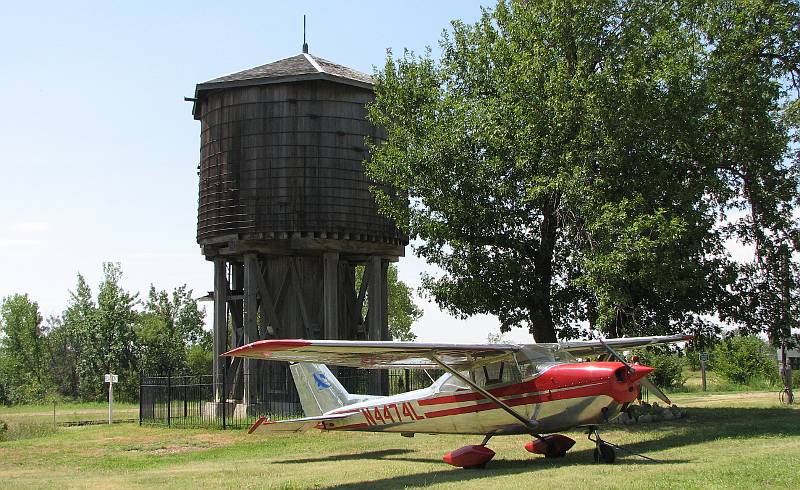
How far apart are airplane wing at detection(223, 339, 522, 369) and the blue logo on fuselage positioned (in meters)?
2.42

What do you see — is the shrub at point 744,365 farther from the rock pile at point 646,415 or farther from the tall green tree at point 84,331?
the tall green tree at point 84,331

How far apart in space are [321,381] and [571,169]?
862cm

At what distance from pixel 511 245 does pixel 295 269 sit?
10234 millimetres

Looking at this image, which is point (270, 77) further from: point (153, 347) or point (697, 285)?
point (153, 347)

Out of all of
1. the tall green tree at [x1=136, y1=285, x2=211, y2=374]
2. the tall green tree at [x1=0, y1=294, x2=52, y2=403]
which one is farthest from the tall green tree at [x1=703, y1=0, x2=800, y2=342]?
the tall green tree at [x1=0, y1=294, x2=52, y2=403]

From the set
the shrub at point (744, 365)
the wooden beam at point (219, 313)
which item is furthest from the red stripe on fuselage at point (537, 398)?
the shrub at point (744, 365)

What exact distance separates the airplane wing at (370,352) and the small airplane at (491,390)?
0.02 m

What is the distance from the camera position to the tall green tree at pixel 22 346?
2440 inches

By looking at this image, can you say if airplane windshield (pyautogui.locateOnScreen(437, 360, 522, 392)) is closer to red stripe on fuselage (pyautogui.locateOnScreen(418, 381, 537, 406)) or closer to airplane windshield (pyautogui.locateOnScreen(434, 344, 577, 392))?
airplane windshield (pyautogui.locateOnScreen(434, 344, 577, 392))

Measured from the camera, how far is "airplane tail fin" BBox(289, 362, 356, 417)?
61.0 feet

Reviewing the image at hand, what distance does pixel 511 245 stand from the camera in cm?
2377

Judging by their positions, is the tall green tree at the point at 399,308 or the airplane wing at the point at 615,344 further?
the tall green tree at the point at 399,308

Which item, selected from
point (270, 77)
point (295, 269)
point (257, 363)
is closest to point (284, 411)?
point (257, 363)

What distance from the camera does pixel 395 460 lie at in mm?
16688
